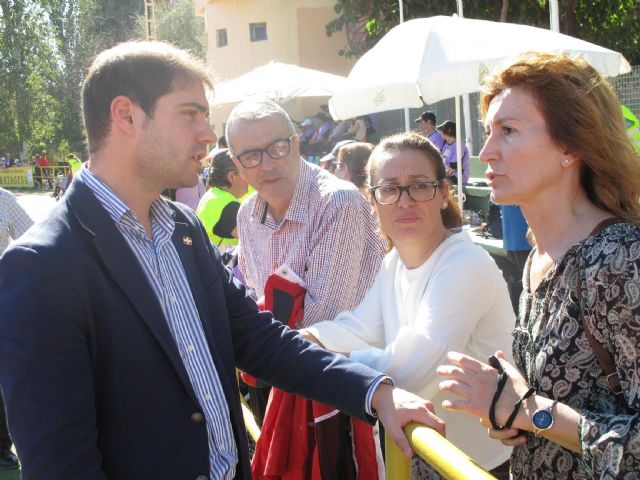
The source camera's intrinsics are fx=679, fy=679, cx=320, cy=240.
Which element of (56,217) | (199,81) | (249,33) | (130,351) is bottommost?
(130,351)

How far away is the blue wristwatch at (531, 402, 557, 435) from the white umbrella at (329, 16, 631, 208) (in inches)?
191

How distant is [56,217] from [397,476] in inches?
45.2

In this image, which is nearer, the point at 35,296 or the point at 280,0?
the point at 35,296

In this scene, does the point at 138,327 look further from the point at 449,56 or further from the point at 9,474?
the point at 449,56

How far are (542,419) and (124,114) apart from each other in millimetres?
1371

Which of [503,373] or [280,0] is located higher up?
[280,0]

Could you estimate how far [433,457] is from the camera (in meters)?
1.60

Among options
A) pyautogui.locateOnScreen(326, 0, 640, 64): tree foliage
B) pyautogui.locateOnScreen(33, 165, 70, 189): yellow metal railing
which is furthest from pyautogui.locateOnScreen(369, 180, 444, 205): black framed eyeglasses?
pyautogui.locateOnScreen(33, 165, 70, 189): yellow metal railing

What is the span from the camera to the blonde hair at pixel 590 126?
1.79 m

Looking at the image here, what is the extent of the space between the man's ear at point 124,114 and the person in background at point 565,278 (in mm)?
1000

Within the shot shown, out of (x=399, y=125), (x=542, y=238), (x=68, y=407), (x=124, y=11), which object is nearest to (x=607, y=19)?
(x=399, y=125)

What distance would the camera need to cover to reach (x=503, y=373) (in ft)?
5.83

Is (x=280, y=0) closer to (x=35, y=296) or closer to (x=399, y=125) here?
(x=399, y=125)

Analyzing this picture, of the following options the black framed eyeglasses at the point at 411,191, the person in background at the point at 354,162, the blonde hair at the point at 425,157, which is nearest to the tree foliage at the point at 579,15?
the person in background at the point at 354,162
